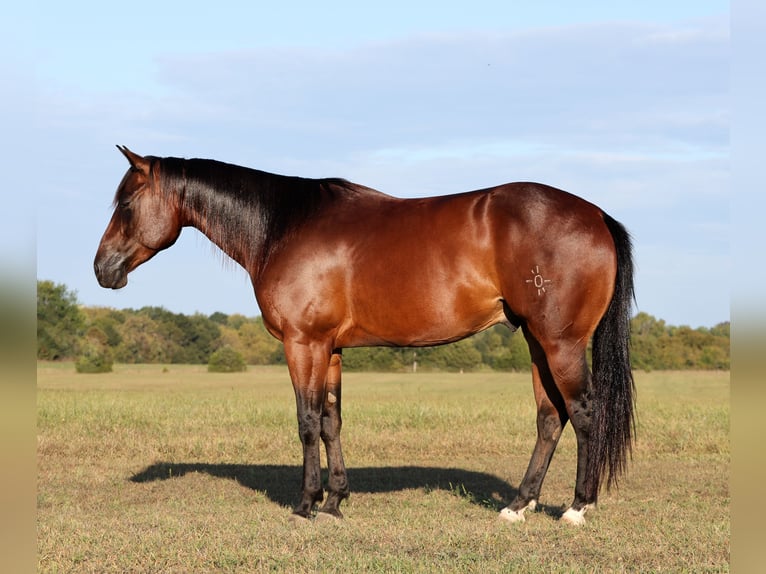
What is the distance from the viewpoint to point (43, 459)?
1096cm

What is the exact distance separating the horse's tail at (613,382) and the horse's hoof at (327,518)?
6.79ft

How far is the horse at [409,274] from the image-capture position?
257 inches

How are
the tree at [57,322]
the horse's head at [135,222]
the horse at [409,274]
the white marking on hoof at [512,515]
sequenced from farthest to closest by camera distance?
the tree at [57,322]
the horse's head at [135,222]
the white marking on hoof at [512,515]
the horse at [409,274]

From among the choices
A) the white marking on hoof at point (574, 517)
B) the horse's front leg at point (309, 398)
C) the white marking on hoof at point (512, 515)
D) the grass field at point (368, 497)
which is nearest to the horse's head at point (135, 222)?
the horse's front leg at point (309, 398)

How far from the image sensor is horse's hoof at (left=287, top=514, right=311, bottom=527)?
6.59 m

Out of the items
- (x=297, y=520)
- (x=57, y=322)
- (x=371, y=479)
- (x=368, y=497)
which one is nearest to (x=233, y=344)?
(x=57, y=322)

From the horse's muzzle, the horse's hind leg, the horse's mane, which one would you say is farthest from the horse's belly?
the horse's muzzle

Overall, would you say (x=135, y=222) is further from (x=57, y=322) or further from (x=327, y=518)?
(x=57, y=322)

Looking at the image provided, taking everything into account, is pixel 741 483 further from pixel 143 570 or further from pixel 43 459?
pixel 43 459

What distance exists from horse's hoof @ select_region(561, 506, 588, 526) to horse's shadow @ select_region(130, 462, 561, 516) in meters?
0.87

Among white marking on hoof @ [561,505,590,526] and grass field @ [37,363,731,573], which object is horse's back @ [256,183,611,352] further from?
grass field @ [37,363,731,573]

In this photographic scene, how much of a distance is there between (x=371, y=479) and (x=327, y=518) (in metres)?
2.73

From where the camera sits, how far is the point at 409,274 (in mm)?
6766

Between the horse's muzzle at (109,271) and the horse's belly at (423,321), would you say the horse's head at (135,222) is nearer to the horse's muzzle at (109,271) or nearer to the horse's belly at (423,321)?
the horse's muzzle at (109,271)
